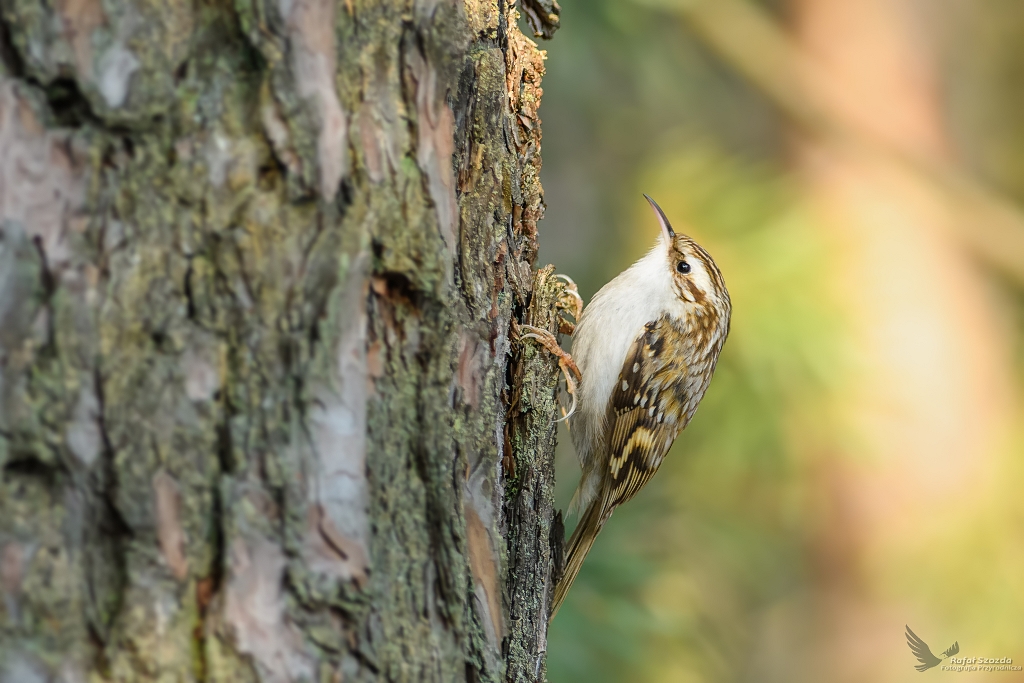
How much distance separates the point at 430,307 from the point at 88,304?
38 centimetres

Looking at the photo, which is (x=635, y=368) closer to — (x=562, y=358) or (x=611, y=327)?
(x=611, y=327)

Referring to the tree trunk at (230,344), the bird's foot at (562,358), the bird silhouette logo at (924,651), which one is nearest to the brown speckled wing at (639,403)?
the bird's foot at (562,358)

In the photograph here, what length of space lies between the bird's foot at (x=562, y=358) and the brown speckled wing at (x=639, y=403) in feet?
0.36

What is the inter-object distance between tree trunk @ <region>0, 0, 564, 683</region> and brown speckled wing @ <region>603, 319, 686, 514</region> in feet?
4.33

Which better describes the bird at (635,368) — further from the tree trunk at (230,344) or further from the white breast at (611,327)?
the tree trunk at (230,344)

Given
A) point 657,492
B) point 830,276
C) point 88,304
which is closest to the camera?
point 88,304

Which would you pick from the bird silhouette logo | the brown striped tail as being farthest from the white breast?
the bird silhouette logo

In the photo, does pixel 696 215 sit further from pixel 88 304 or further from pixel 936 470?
pixel 88 304

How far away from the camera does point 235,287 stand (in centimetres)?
94

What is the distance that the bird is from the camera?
242cm

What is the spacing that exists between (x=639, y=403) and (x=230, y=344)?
1.66 meters

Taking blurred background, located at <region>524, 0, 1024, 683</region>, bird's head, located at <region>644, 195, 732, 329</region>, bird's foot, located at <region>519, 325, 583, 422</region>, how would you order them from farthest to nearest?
blurred background, located at <region>524, 0, 1024, 683</region> → bird's head, located at <region>644, 195, 732, 329</region> → bird's foot, located at <region>519, 325, 583, 422</region>

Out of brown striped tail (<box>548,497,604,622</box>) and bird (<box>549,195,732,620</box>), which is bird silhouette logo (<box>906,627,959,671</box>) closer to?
bird (<box>549,195,732,620</box>)

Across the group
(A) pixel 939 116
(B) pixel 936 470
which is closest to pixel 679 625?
(B) pixel 936 470
